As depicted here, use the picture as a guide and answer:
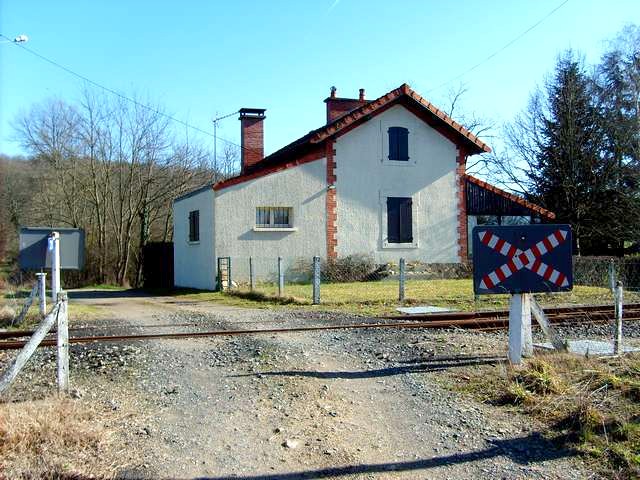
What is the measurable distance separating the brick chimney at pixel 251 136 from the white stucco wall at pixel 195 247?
13.3ft

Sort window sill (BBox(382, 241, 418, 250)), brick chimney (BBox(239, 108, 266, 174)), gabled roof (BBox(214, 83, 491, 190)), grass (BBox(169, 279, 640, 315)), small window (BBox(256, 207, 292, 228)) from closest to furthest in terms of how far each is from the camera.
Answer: grass (BBox(169, 279, 640, 315)) → small window (BBox(256, 207, 292, 228)) → gabled roof (BBox(214, 83, 491, 190)) → window sill (BBox(382, 241, 418, 250)) → brick chimney (BBox(239, 108, 266, 174))

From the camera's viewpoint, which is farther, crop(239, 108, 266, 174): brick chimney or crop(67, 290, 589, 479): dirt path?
crop(239, 108, 266, 174): brick chimney

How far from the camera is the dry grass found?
4188mm

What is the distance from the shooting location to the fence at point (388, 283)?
15236 mm

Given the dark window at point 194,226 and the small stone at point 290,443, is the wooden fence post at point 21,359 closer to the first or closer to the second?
the small stone at point 290,443

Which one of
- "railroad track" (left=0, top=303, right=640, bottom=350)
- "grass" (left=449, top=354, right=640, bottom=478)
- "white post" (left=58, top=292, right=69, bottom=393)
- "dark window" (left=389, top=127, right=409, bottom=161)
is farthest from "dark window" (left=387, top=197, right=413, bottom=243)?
"white post" (left=58, top=292, right=69, bottom=393)

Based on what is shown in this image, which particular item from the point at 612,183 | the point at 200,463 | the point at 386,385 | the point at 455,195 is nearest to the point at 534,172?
the point at 612,183

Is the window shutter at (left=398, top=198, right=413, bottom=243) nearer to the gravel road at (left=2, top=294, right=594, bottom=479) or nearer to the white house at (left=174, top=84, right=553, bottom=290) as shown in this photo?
the white house at (left=174, top=84, right=553, bottom=290)

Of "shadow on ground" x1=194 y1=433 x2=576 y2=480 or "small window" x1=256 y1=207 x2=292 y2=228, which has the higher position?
"small window" x1=256 y1=207 x2=292 y2=228

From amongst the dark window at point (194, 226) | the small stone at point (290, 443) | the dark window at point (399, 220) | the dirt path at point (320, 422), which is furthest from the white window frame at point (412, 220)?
the small stone at point (290, 443)

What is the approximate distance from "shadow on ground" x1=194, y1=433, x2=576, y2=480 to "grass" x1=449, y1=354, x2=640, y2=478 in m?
0.19

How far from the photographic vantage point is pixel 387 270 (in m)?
22.8

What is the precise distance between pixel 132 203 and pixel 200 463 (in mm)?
32482

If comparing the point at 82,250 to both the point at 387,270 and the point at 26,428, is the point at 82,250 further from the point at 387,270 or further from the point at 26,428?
the point at 387,270
